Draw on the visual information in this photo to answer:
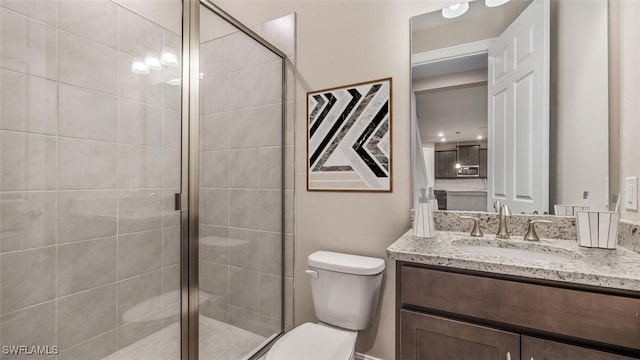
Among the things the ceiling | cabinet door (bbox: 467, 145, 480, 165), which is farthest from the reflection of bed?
the ceiling

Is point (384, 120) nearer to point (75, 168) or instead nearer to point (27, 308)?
point (75, 168)

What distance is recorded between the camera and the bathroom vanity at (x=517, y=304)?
777mm

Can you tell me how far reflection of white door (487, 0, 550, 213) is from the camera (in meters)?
1.29

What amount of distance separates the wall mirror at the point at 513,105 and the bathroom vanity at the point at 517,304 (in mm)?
332

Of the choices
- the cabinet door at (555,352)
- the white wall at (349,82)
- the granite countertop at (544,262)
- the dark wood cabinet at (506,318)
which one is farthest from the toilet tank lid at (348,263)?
the cabinet door at (555,352)

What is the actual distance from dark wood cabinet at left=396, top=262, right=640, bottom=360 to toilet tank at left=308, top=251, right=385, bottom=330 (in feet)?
1.25

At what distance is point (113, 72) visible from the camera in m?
1.20

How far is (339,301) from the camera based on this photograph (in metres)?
1.45

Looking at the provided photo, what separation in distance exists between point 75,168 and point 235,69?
2.93ft

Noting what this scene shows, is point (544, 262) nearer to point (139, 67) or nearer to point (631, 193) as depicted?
point (631, 193)

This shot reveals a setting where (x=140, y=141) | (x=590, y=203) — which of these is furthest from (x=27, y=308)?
(x=590, y=203)

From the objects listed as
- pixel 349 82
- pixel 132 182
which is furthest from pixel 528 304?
pixel 132 182

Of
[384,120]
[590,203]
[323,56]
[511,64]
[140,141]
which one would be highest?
[323,56]

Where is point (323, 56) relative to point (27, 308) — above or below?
above
